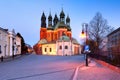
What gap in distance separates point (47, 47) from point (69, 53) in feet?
39.9

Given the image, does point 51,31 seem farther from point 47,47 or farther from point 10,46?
point 10,46


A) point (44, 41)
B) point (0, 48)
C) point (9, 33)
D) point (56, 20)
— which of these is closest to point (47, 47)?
point (44, 41)

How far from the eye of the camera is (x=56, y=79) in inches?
599

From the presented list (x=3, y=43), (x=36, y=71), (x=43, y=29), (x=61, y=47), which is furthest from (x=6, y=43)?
(x=43, y=29)

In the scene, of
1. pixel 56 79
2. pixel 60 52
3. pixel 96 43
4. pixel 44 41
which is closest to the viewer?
pixel 56 79

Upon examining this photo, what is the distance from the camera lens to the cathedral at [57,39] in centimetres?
11744

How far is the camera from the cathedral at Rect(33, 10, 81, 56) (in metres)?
117

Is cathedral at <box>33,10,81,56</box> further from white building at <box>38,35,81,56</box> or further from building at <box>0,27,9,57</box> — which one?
building at <box>0,27,9,57</box>

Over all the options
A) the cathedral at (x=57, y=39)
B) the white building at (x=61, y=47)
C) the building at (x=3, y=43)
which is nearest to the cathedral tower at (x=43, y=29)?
the cathedral at (x=57, y=39)

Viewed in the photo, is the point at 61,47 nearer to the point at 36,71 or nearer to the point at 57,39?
the point at 57,39

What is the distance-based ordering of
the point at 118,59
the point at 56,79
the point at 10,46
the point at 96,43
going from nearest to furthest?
the point at 56,79
the point at 118,59
the point at 96,43
the point at 10,46

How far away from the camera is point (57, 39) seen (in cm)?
12388

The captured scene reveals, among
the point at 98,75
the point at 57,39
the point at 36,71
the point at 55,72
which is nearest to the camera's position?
the point at 98,75

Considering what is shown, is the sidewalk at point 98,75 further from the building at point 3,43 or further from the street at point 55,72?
the building at point 3,43
